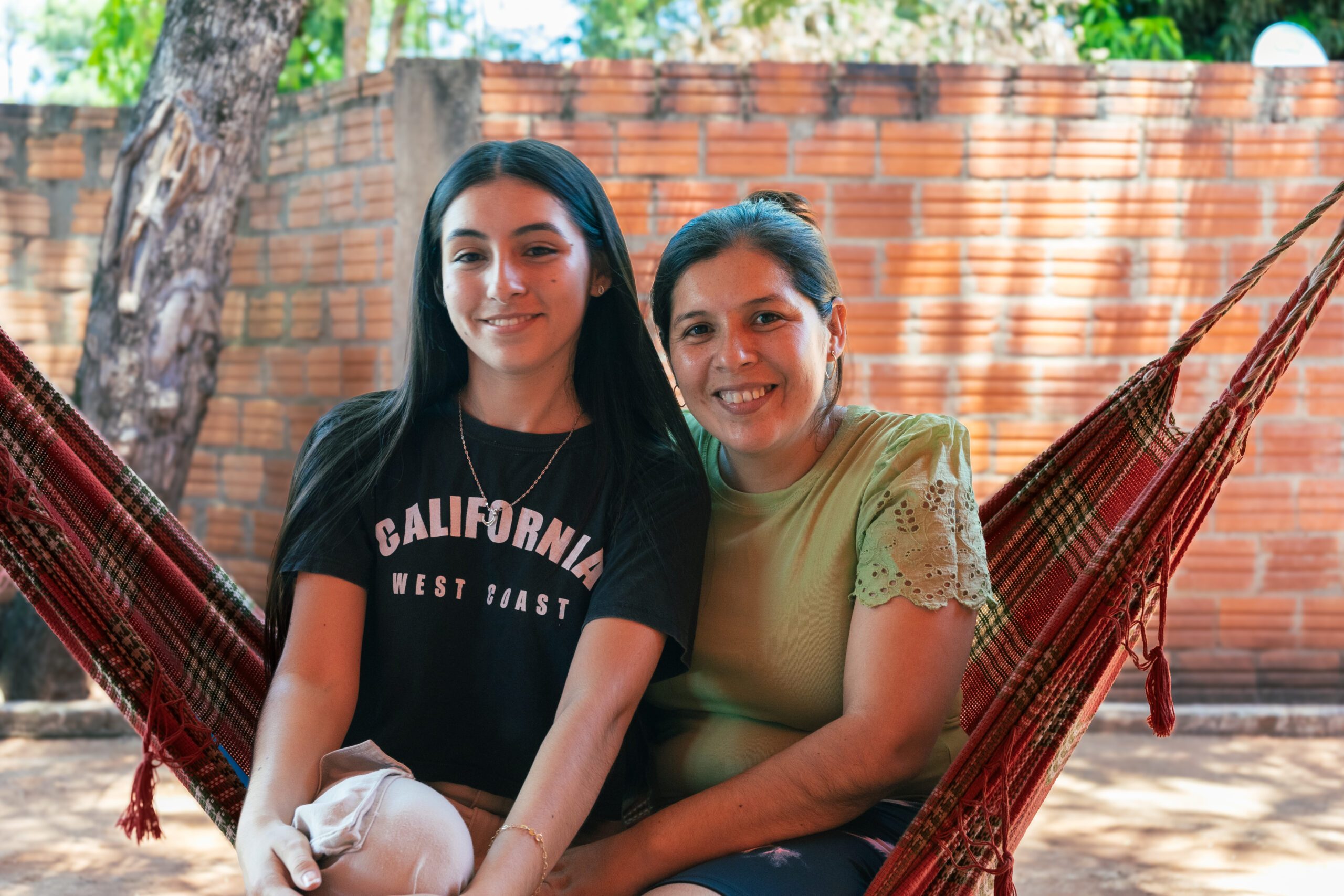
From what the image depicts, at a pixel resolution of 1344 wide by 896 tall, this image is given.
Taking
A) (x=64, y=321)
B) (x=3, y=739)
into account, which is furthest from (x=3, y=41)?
(x=3, y=739)

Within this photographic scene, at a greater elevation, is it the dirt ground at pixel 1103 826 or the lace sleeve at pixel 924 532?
the lace sleeve at pixel 924 532

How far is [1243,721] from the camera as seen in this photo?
345 centimetres

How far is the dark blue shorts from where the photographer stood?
1244 millimetres

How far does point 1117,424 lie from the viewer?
5.52 feet

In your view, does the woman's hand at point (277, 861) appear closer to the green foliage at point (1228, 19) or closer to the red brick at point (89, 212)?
the red brick at point (89, 212)

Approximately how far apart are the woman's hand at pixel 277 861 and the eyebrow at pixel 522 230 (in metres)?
0.73

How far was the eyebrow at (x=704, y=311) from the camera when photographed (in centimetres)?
145

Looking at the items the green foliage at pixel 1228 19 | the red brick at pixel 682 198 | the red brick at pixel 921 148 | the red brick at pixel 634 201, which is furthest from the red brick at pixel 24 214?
the green foliage at pixel 1228 19

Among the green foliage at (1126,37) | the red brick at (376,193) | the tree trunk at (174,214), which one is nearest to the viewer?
the tree trunk at (174,214)

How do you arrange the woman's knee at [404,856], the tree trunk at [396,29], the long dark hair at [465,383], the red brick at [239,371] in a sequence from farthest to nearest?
the tree trunk at [396,29]
the red brick at [239,371]
the long dark hair at [465,383]
the woman's knee at [404,856]

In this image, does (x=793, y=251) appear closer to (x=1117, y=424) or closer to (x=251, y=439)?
(x=1117, y=424)

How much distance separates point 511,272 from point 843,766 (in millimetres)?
707

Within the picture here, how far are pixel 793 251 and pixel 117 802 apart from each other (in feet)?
7.70

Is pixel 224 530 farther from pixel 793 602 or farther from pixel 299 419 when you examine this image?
pixel 793 602
